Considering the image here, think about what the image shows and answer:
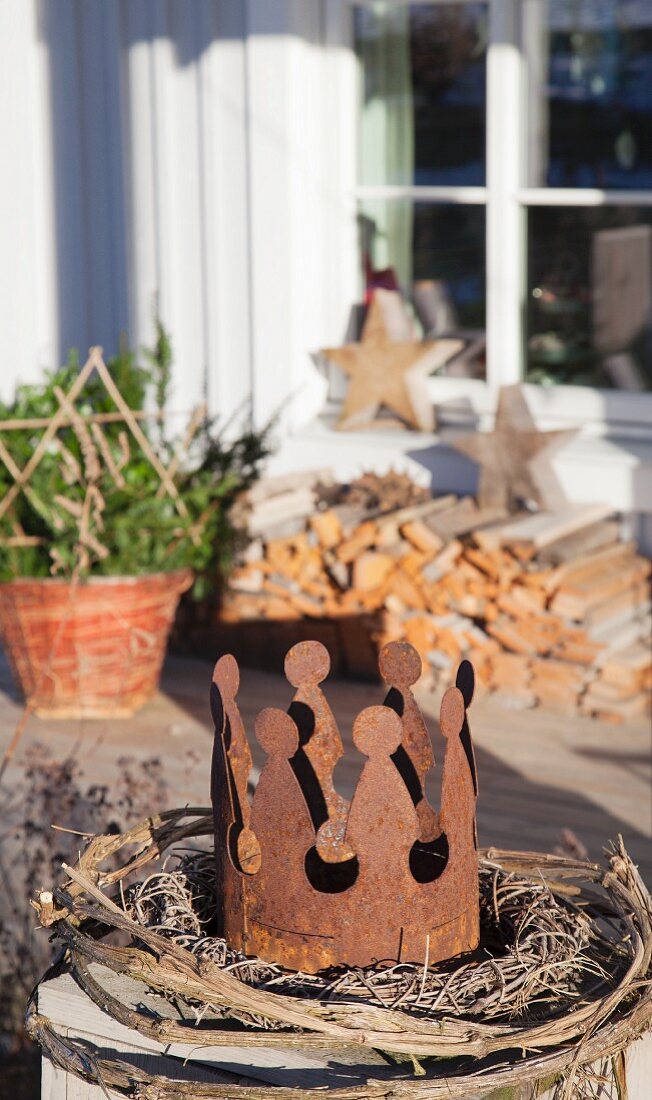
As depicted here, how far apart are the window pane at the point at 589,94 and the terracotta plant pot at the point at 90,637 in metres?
2.07

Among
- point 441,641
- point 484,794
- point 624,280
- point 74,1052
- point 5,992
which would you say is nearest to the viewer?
point 74,1052

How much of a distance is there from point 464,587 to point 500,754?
0.69 meters

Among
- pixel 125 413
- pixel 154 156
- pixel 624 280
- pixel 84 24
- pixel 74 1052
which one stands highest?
pixel 84 24

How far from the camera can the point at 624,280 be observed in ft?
17.2

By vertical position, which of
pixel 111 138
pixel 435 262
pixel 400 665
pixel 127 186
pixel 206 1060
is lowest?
pixel 206 1060

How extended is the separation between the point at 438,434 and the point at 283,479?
581 mm

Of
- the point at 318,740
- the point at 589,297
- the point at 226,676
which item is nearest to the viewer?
the point at 226,676

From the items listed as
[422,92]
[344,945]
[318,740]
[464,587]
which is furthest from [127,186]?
[344,945]

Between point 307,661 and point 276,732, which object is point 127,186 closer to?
point 307,661

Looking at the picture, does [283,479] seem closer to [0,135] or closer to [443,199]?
[443,199]

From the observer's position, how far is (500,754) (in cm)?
402

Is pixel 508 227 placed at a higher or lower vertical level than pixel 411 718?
Answer: higher

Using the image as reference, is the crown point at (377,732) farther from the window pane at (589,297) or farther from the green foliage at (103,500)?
the window pane at (589,297)

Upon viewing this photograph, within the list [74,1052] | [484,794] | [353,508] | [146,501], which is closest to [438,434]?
[353,508]
